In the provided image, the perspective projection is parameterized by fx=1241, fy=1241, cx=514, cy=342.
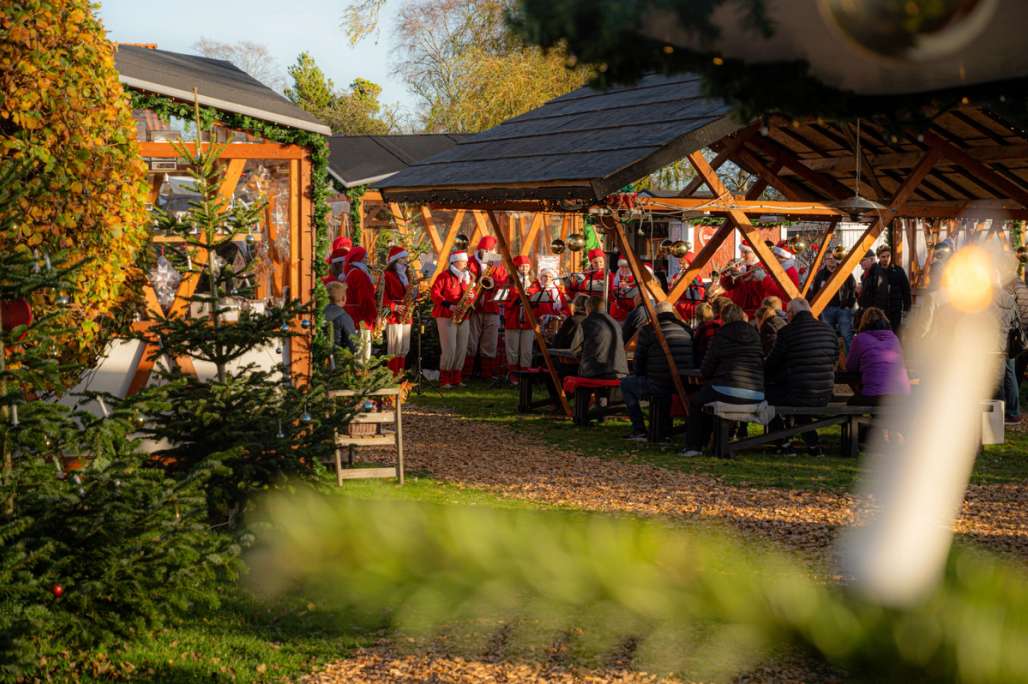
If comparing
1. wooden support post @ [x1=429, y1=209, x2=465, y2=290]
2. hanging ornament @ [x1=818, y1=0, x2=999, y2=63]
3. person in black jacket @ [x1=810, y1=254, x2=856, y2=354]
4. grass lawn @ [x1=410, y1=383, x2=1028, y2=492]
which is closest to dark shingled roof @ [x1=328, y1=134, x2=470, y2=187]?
wooden support post @ [x1=429, y1=209, x2=465, y2=290]

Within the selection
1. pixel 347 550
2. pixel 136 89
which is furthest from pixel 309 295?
pixel 347 550

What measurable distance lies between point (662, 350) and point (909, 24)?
10012 mm

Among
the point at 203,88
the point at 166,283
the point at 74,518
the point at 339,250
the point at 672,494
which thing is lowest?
the point at 672,494

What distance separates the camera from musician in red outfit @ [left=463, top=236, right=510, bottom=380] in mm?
17578

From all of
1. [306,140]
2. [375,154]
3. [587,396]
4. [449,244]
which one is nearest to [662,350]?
[587,396]

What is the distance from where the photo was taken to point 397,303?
1730cm

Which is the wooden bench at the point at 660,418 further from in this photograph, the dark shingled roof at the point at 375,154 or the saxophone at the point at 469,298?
the dark shingled roof at the point at 375,154

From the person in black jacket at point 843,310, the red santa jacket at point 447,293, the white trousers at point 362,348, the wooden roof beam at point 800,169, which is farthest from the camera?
the person in black jacket at point 843,310

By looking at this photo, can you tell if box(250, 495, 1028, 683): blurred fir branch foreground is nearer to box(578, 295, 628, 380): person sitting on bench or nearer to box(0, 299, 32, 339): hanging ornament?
box(0, 299, 32, 339): hanging ornament

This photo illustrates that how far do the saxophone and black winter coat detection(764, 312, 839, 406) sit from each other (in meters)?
6.25

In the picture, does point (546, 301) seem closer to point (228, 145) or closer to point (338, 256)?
point (338, 256)

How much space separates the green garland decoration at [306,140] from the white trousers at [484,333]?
6201mm

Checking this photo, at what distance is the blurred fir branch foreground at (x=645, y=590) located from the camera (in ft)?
7.06

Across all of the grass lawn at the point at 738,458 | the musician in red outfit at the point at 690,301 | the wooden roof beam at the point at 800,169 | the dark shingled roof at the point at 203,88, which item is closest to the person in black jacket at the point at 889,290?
the musician in red outfit at the point at 690,301
